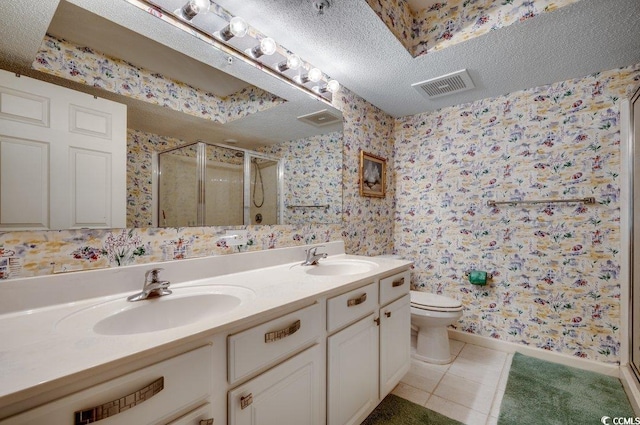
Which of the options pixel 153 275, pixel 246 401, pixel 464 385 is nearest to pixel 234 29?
pixel 153 275

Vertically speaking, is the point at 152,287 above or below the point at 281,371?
above

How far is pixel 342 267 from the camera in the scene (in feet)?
5.96

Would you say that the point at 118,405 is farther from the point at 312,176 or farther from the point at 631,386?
the point at 631,386

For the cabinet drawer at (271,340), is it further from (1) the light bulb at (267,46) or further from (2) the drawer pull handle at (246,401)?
(1) the light bulb at (267,46)

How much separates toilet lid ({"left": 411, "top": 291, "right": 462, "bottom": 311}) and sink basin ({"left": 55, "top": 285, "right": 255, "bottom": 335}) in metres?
1.49

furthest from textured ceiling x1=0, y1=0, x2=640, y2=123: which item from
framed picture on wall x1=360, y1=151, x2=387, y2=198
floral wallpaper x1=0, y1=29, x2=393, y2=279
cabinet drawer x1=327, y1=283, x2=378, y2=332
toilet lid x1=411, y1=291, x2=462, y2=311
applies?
toilet lid x1=411, y1=291, x2=462, y2=311

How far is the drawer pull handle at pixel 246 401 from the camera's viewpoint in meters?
0.81

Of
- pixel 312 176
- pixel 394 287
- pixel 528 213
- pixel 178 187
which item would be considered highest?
pixel 312 176

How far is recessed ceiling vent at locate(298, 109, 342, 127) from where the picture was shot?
187 cm

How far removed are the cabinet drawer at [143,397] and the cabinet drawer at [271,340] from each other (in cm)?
8

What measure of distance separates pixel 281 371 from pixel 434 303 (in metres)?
1.51

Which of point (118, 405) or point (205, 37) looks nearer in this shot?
point (118, 405)

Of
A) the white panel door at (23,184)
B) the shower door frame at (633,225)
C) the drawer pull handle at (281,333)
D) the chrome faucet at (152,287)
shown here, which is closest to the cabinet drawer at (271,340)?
the drawer pull handle at (281,333)

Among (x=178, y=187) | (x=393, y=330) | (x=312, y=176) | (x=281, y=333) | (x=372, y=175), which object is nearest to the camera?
(x=281, y=333)
